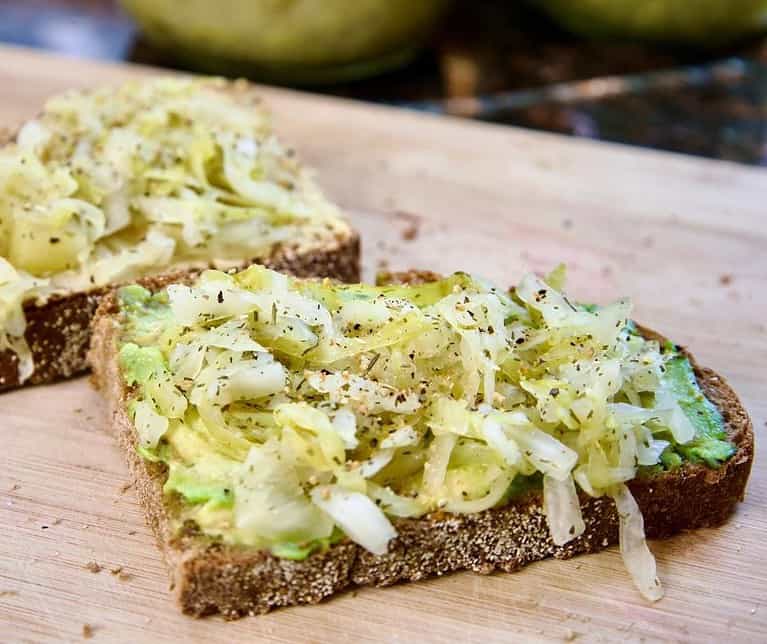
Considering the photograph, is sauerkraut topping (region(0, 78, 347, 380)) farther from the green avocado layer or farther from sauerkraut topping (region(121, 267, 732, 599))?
sauerkraut topping (region(121, 267, 732, 599))

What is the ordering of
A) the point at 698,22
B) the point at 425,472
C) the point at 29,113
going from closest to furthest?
the point at 425,472
the point at 29,113
the point at 698,22

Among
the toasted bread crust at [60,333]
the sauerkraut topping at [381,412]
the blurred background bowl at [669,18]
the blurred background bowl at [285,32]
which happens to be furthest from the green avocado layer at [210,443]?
the blurred background bowl at [669,18]

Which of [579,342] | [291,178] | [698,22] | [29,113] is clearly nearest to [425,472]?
[579,342]

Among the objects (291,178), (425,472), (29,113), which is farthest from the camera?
(29,113)

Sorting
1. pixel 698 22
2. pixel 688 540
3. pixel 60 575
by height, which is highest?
pixel 698 22

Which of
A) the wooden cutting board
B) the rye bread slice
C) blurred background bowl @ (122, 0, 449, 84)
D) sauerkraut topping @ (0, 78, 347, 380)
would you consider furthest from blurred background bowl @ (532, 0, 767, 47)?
the rye bread slice

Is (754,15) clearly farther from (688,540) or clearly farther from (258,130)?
(688,540)
